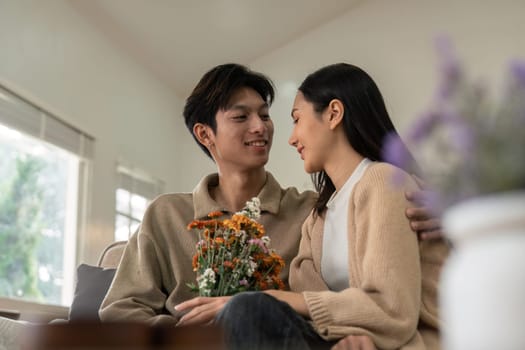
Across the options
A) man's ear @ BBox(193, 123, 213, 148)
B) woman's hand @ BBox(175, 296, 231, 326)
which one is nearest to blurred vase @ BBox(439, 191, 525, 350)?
woman's hand @ BBox(175, 296, 231, 326)

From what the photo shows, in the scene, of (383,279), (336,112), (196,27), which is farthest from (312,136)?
(196,27)

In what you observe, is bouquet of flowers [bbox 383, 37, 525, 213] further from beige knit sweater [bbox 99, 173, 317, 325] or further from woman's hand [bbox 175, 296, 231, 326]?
beige knit sweater [bbox 99, 173, 317, 325]

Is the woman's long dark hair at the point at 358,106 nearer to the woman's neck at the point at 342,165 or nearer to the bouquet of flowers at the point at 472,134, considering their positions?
the woman's neck at the point at 342,165

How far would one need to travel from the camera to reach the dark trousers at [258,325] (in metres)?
0.95

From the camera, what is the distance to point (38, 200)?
4266 mm

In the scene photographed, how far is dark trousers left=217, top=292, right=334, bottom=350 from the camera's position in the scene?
951 millimetres

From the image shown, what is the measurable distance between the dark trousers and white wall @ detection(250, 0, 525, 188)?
4.35 metres

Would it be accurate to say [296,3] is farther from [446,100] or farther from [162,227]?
[446,100]

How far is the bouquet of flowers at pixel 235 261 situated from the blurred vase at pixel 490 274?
1136mm

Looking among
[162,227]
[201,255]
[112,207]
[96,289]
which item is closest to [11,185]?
[112,207]

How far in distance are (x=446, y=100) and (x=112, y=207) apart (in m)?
4.62

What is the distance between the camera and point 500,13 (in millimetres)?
5301

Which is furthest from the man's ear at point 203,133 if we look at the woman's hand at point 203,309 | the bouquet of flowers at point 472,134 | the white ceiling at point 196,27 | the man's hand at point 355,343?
the white ceiling at point 196,27

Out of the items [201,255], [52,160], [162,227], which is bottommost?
[201,255]
